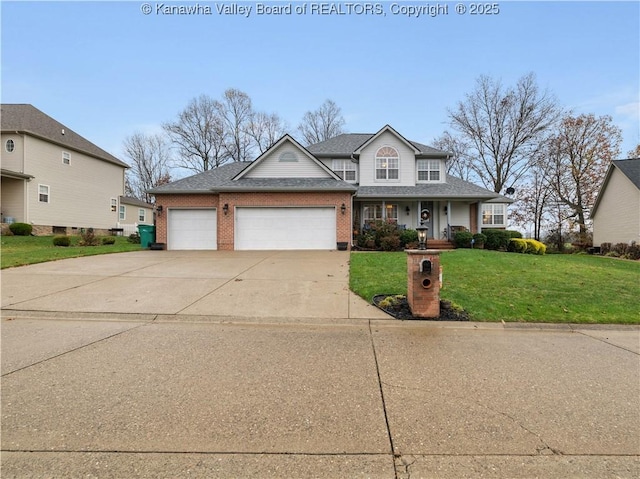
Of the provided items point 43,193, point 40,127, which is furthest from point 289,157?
point 40,127

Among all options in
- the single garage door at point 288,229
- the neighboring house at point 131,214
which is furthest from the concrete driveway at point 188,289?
the neighboring house at point 131,214

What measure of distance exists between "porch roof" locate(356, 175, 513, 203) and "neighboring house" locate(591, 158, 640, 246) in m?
7.07

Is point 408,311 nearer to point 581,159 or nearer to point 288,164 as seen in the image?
point 288,164

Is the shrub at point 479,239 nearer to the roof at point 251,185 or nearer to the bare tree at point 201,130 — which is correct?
the roof at point 251,185

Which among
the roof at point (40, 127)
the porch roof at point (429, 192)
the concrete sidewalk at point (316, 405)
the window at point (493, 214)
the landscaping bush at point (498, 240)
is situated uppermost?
the roof at point (40, 127)

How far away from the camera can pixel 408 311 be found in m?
→ 5.43

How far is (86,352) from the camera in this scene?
3.75 meters

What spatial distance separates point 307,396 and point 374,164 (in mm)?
17178

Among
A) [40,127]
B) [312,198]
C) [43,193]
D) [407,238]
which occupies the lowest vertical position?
[407,238]

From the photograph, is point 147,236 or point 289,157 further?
point 289,157


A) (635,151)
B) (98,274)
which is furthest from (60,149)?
(635,151)

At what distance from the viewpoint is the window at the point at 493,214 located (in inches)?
797

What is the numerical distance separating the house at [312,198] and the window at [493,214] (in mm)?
1524

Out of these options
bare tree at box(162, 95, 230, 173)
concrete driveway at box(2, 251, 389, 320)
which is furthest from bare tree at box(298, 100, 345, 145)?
concrete driveway at box(2, 251, 389, 320)
